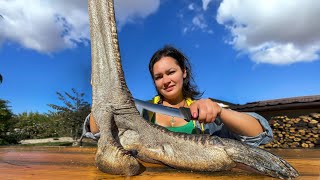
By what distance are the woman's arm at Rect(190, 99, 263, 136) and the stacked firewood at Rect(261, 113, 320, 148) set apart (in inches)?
275

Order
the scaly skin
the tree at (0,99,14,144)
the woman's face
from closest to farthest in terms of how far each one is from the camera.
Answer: the scaly skin → the woman's face → the tree at (0,99,14,144)

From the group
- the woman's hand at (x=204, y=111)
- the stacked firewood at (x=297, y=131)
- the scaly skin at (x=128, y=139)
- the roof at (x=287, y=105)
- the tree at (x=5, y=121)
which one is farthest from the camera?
the tree at (x=5, y=121)

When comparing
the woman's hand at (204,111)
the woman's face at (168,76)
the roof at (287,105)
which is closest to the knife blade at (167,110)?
the woman's hand at (204,111)

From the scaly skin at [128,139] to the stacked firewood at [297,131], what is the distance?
7.51 metres

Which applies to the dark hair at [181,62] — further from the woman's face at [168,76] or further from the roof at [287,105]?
the roof at [287,105]

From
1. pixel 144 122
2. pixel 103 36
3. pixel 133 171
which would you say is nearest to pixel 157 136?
pixel 144 122

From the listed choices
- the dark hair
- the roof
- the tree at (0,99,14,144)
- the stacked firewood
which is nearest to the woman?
the dark hair

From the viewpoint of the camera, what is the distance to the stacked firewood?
848 centimetres

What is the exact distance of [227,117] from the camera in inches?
76.6

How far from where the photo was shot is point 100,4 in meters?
1.91

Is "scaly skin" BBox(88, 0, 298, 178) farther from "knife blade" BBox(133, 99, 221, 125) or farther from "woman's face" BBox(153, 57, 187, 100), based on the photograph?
"woman's face" BBox(153, 57, 187, 100)

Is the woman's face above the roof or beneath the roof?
beneath

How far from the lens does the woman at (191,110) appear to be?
1.81 m

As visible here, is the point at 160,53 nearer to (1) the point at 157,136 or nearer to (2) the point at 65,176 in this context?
(1) the point at 157,136
